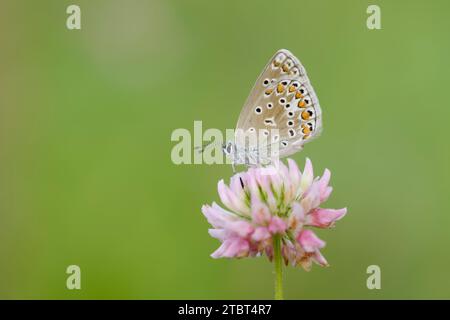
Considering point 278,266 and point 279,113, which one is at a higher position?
point 279,113

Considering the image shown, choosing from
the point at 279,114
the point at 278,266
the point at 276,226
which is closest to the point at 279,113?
the point at 279,114

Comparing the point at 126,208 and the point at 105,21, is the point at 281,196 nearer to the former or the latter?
the point at 126,208

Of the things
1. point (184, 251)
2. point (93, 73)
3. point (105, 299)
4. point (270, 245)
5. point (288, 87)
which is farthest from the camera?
point (93, 73)

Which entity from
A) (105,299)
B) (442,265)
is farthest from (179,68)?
(442,265)

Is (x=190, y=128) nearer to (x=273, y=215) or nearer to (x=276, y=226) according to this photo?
(x=273, y=215)

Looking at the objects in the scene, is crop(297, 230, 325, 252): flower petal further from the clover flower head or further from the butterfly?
Result: the butterfly

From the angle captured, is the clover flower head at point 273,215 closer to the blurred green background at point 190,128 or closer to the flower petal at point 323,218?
the flower petal at point 323,218
